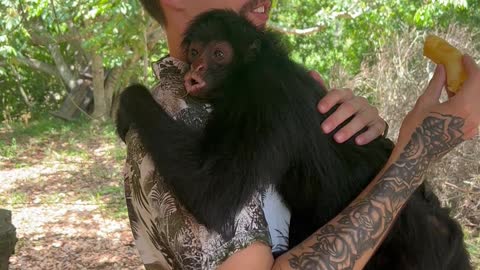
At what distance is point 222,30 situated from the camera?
178 centimetres

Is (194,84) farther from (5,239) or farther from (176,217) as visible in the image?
(5,239)

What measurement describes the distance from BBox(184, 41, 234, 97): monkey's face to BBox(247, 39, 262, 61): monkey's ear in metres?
0.06

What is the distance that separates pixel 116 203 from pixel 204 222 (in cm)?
501

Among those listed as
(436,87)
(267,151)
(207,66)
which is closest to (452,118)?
(436,87)

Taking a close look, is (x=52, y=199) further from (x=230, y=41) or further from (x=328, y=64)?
(x=328, y=64)

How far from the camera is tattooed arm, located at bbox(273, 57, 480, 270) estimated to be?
126 cm

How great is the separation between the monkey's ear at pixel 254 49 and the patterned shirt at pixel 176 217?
0.21 meters

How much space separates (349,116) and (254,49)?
1.51 feet

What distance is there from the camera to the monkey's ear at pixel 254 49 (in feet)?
5.79

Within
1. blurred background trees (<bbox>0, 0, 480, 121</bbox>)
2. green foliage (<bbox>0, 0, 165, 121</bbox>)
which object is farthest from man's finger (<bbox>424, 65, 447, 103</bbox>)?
green foliage (<bbox>0, 0, 165, 121</bbox>)

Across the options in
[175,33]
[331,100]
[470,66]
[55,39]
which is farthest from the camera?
[55,39]

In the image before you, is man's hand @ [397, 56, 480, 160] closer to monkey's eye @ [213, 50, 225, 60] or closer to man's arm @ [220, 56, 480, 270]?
man's arm @ [220, 56, 480, 270]

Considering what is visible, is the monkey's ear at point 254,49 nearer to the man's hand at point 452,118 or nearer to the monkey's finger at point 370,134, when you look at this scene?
the monkey's finger at point 370,134

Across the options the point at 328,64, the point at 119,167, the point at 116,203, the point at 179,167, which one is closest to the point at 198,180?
the point at 179,167
